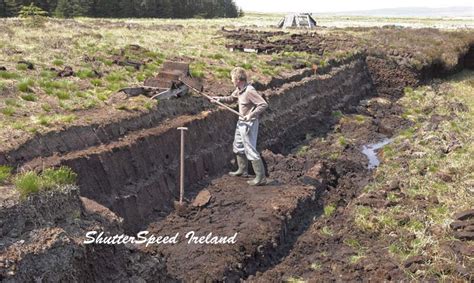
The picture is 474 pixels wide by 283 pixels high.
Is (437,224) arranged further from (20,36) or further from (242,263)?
(20,36)

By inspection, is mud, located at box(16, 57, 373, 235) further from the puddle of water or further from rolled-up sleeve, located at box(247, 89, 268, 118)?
the puddle of water

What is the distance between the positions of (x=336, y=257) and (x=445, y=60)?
87.9 ft

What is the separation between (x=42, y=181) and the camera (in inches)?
282

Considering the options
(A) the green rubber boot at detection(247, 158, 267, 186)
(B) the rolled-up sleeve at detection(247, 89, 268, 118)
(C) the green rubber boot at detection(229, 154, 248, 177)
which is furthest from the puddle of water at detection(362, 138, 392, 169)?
(B) the rolled-up sleeve at detection(247, 89, 268, 118)

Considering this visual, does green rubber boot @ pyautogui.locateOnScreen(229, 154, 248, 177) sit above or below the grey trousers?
below

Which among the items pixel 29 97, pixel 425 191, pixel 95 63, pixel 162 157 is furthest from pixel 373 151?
pixel 29 97

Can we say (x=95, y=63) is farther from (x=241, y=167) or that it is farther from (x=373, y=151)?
(x=373, y=151)

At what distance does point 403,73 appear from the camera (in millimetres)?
30797

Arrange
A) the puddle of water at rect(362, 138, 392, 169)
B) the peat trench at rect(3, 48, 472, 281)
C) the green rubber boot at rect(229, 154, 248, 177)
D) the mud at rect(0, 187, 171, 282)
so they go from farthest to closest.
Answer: the puddle of water at rect(362, 138, 392, 169) < the green rubber boot at rect(229, 154, 248, 177) < the peat trench at rect(3, 48, 472, 281) < the mud at rect(0, 187, 171, 282)

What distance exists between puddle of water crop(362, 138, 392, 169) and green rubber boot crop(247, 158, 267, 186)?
544cm

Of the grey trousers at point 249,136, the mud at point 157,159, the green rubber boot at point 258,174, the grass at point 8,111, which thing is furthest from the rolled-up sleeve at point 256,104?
the grass at point 8,111

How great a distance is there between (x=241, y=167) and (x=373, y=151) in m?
7.47

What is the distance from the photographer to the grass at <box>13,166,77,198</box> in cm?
689

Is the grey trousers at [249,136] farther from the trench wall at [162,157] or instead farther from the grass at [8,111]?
the grass at [8,111]
